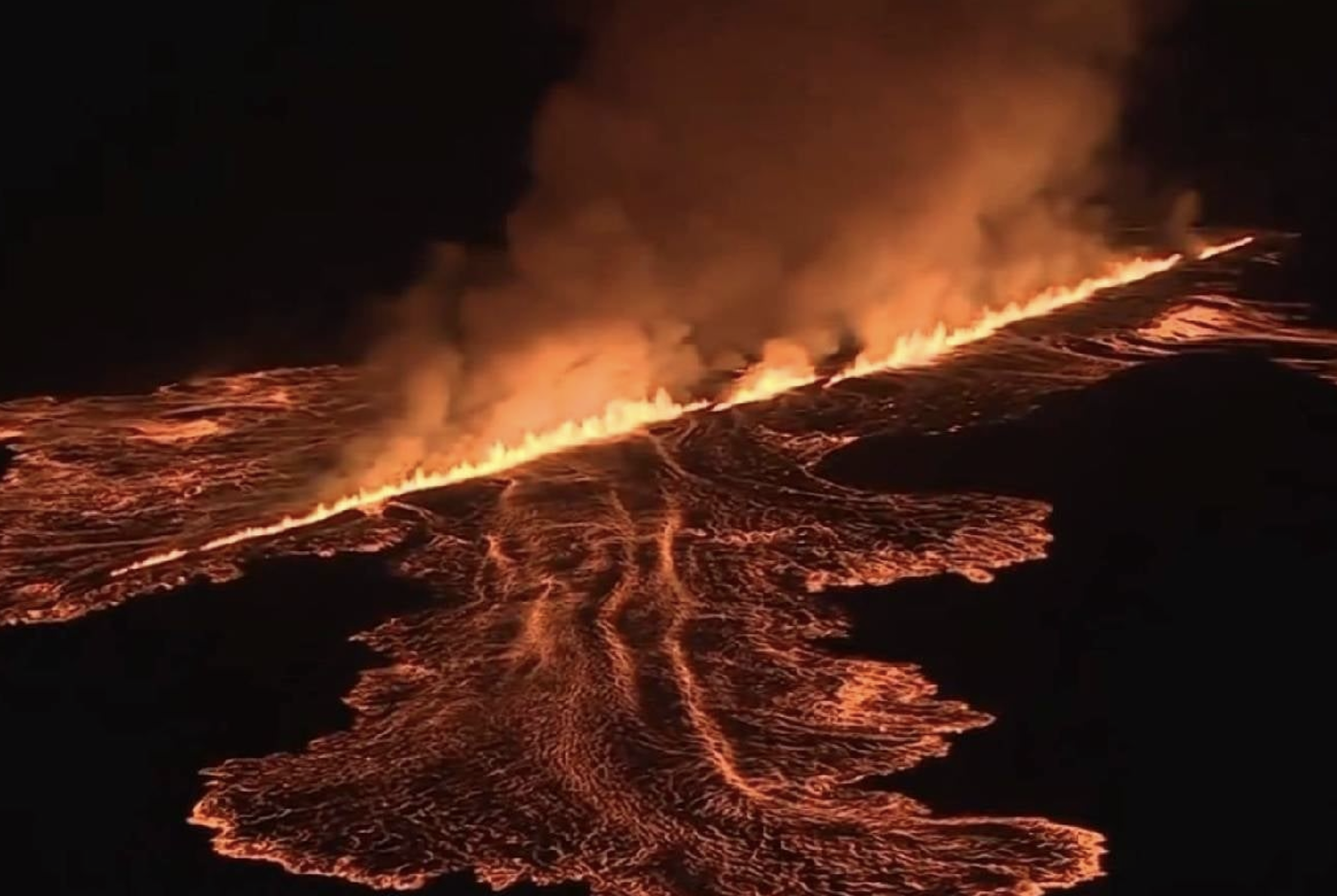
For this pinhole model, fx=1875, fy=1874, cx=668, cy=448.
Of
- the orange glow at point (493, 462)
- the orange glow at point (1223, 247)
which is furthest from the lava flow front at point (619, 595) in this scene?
the orange glow at point (1223, 247)

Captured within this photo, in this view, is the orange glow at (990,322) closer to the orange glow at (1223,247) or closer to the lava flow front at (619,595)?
the lava flow front at (619,595)

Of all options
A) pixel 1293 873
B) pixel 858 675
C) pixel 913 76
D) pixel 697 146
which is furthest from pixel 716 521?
pixel 913 76

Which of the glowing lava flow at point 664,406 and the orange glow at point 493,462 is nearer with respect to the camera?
the orange glow at point 493,462

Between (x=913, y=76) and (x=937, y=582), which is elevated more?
(x=913, y=76)

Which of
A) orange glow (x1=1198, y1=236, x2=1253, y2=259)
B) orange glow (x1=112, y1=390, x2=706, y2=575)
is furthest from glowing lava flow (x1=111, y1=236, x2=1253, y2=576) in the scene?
orange glow (x1=1198, y1=236, x2=1253, y2=259)

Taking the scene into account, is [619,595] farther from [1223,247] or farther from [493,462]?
[1223,247]

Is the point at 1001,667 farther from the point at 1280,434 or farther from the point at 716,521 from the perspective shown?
the point at 1280,434
